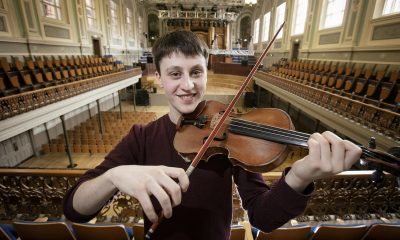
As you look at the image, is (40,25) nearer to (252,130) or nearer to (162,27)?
(252,130)

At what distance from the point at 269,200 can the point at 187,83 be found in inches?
25.9

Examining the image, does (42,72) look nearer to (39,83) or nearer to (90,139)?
(39,83)

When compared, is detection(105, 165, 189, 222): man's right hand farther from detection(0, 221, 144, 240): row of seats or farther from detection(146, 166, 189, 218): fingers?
detection(0, 221, 144, 240): row of seats

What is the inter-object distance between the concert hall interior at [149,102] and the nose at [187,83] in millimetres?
369

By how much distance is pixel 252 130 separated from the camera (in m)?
1.10

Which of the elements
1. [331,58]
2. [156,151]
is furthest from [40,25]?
[331,58]

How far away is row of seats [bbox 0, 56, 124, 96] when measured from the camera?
591 centimetres

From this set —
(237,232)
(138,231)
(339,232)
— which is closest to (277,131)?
(237,232)

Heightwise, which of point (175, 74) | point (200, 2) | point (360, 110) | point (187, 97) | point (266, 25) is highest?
point (200, 2)

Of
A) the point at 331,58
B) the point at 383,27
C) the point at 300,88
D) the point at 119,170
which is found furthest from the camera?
the point at 331,58

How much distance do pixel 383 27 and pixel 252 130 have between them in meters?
8.62

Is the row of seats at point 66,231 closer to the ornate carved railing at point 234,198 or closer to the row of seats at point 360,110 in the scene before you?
the ornate carved railing at point 234,198

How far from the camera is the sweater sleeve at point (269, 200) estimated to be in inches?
31.9

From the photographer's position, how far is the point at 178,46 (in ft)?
3.53
